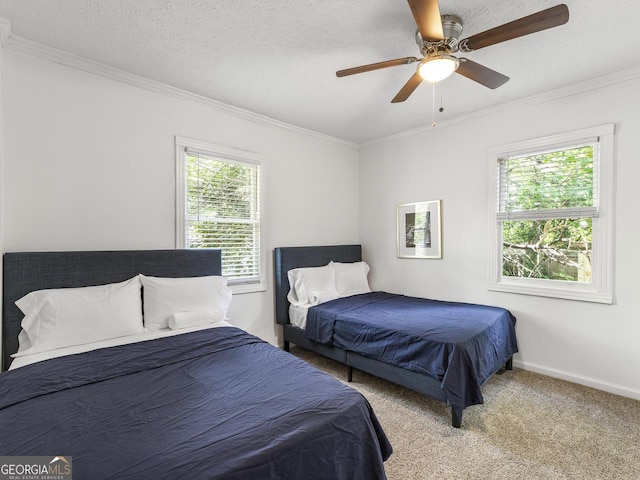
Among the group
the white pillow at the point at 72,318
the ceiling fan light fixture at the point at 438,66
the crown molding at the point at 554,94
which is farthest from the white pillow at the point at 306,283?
the ceiling fan light fixture at the point at 438,66

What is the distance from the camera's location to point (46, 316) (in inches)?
78.2

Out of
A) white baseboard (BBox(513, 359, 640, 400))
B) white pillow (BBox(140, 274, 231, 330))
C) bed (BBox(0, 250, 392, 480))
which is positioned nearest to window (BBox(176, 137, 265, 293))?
white pillow (BBox(140, 274, 231, 330))

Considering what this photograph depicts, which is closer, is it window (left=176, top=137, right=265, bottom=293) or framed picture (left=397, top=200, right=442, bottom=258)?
window (left=176, top=137, right=265, bottom=293)

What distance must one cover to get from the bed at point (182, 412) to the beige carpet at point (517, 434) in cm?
71

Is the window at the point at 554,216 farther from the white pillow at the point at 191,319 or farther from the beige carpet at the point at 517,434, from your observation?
the white pillow at the point at 191,319

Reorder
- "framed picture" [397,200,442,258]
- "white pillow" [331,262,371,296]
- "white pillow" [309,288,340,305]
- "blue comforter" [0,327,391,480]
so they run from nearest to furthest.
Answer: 1. "blue comforter" [0,327,391,480]
2. "white pillow" [309,288,340,305]
3. "framed picture" [397,200,442,258]
4. "white pillow" [331,262,371,296]

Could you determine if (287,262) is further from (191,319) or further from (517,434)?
(517,434)

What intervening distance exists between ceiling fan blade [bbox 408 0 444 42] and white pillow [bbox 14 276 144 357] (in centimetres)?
253

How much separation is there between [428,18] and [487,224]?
2358mm

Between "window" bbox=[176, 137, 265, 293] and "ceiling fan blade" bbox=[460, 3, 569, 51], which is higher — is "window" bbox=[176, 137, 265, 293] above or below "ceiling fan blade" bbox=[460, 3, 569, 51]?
below

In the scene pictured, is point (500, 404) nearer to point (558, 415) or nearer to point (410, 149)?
point (558, 415)

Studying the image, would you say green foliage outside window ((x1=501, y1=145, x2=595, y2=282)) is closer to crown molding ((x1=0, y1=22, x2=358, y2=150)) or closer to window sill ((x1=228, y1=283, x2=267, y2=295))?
window sill ((x1=228, y1=283, x2=267, y2=295))

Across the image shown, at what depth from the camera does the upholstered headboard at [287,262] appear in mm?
3590

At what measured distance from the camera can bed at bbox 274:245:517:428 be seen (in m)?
2.20
